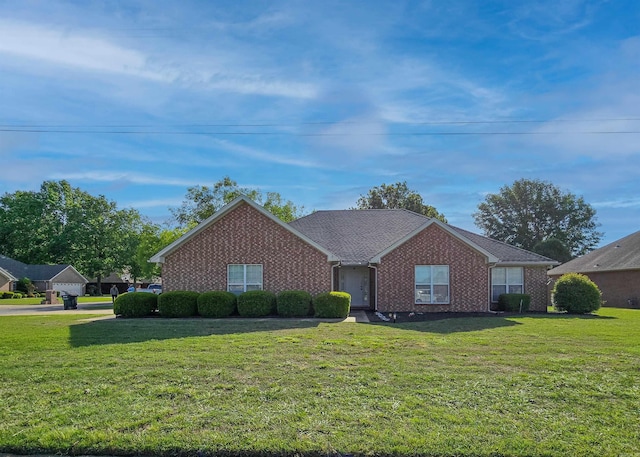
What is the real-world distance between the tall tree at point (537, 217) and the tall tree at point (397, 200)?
15.7m

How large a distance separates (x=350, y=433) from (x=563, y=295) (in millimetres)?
19841

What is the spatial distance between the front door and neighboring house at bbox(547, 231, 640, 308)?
1766cm

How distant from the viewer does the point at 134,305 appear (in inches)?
709

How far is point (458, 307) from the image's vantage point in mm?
20422

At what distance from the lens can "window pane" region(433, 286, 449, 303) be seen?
20.5 meters

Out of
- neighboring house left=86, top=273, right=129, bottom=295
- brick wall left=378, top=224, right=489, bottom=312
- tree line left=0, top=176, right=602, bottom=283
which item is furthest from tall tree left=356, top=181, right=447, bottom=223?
neighboring house left=86, top=273, right=129, bottom=295

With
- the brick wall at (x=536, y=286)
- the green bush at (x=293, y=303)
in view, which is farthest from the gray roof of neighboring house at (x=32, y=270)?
the brick wall at (x=536, y=286)

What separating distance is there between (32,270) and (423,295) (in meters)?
53.4

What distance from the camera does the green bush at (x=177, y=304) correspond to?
17.7 m

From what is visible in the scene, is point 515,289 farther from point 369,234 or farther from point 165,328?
point 165,328

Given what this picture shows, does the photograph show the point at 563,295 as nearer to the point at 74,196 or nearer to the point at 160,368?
the point at 160,368

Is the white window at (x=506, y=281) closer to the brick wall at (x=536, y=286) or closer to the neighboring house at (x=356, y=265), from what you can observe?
the neighboring house at (x=356, y=265)

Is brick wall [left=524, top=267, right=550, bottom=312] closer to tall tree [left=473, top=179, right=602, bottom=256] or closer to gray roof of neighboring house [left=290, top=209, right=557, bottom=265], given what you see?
gray roof of neighboring house [left=290, top=209, right=557, bottom=265]

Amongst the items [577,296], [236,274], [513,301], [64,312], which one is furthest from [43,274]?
[577,296]
